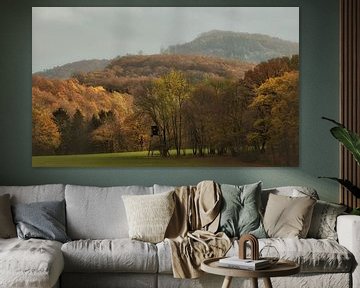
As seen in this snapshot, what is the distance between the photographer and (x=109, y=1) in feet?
26.2

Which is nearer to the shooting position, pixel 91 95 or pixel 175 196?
pixel 175 196

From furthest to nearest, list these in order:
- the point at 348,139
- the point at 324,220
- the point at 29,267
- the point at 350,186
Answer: the point at 350,186 → the point at 348,139 → the point at 324,220 → the point at 29,267

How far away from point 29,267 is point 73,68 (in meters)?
2.45

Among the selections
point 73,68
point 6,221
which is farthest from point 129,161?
point 6,221

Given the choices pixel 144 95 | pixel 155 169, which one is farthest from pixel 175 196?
pixel 144 95

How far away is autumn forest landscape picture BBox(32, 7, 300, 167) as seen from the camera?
7977 millimetres

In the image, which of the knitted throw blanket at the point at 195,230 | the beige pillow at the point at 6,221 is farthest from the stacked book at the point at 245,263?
the beige pillow at the point at 6,221

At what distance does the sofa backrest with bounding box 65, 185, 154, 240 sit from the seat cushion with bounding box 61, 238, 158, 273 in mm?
568

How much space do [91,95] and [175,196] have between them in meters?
1.28

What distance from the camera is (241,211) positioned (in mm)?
7371

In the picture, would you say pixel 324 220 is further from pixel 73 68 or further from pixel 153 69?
pixel 73 68

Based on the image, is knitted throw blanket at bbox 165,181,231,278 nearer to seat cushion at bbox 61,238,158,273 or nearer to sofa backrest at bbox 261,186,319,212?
seat cushion at bbox 61,238,158,273

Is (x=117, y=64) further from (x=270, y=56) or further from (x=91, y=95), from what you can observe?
(x=270, y=56)

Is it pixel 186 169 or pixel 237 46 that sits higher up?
pixel 237 46
